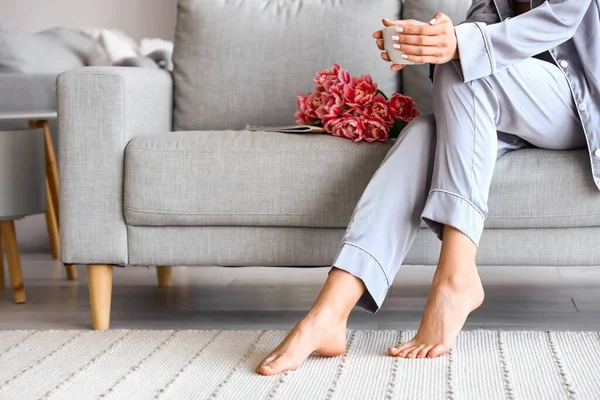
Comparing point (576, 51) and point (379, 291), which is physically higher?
point (576, 51)

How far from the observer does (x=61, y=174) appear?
1.80 meters

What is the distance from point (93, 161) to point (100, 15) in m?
2.29

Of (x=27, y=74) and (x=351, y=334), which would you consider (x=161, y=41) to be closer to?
(x=27, y=74)

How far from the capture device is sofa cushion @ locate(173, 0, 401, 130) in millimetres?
2186

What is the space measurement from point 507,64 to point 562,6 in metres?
0.17

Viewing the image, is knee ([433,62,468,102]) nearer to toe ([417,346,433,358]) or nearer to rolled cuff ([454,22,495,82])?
rolled cuff ([454,22,495,82])

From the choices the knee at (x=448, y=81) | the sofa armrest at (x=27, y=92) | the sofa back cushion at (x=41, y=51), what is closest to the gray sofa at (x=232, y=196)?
the knee at (x=448, y=81)

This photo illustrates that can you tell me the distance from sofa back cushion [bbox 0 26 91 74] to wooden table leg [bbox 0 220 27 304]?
1.04 meters

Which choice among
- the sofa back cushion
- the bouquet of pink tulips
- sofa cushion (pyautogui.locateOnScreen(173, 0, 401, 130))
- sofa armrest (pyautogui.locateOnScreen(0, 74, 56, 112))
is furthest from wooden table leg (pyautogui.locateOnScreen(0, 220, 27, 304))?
the sofa back cushion

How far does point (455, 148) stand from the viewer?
150cm

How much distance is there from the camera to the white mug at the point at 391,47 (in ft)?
4.92

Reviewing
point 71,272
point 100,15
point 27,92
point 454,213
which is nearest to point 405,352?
point 454,213

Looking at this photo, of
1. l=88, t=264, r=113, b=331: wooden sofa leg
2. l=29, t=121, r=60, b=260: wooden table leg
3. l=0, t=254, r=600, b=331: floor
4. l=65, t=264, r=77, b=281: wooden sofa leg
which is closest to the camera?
l=88, t=264, r=113, b=331: wooden sofa leg

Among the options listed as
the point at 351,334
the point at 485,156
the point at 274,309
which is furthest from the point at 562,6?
the point at 274,309
